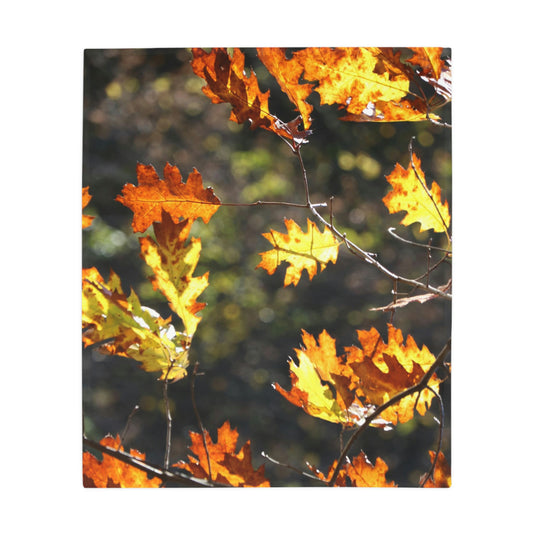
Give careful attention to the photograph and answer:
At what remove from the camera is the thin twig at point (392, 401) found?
1.14 meters

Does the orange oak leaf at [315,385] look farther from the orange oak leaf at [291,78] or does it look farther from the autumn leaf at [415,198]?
the orange oak leaf at [291,78]

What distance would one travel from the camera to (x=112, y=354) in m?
1.15

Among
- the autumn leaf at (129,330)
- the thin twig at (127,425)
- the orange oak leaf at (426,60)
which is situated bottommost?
the thin twig at (127,425)

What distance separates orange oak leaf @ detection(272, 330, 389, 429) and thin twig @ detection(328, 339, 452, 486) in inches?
0.5

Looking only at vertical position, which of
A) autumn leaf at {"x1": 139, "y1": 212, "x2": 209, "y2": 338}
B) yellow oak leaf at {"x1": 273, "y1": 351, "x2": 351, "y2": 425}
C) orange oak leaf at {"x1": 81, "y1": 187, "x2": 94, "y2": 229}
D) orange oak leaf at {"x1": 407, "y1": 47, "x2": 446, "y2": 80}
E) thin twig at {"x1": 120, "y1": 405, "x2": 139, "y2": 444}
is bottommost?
thin twig at {"x1": 120, "y1": 405, "x2": 139, "y2": 444}

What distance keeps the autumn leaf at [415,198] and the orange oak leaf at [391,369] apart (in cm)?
22

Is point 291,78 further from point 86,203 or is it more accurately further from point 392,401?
point 392,401

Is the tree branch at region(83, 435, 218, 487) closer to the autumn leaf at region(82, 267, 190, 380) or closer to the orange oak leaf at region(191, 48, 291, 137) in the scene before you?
the autumn leaf at region(82, 267, 190, 380)

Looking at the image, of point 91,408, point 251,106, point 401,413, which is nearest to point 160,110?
point 251,106

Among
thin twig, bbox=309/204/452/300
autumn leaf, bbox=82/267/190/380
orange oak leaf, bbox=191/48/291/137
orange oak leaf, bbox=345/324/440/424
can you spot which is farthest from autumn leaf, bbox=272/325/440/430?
orange oak leaf, bbox=191/48/291/137

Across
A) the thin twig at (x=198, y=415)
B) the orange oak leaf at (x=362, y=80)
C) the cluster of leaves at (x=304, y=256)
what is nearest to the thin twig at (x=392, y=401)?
the cluster of leaves at (x=304, y=256)

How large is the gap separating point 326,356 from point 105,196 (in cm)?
53

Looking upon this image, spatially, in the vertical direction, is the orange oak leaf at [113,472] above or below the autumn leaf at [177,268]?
below

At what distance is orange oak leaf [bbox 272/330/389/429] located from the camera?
115cm
